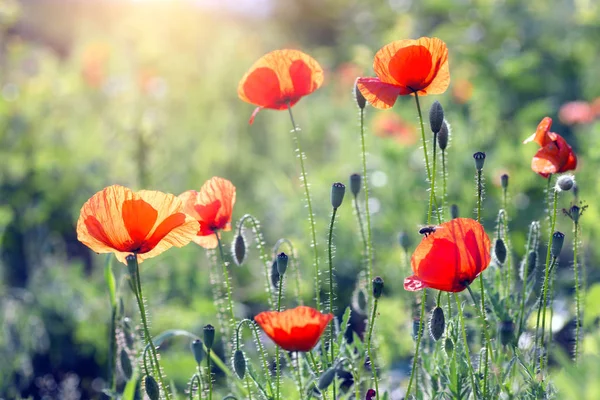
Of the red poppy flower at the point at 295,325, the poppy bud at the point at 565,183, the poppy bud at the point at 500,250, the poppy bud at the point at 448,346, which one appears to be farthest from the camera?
the poppy bud at the point at 500,250

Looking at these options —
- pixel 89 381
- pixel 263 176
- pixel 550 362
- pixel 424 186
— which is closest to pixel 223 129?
pixel 263 176

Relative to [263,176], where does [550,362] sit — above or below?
below

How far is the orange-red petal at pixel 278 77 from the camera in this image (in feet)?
6.27

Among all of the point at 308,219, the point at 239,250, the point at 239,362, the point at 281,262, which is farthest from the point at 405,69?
the point at 308,219

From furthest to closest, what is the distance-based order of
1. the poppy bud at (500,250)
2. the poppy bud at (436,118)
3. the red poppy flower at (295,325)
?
1. the poppy bud at (500,250)
2. the poppy bud at (436,118)
3. the red poppy flower at (295,325)

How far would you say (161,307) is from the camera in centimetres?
376

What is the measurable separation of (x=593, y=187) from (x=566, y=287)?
20.6 inches

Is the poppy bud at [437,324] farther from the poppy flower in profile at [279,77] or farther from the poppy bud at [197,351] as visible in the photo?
the poppy flower in profile at [279,77]

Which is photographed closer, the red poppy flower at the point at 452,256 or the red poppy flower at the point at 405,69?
the red poppy flower at the point at 452,256

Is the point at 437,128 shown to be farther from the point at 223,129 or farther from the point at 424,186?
the point at 223,129

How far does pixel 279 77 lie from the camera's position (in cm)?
194

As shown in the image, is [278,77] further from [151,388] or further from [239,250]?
[151,388]

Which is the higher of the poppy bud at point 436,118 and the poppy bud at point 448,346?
the poppy bud at point 436,118

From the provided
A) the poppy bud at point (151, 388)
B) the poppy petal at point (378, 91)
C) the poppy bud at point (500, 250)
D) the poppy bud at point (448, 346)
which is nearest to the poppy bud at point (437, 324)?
the poppy bud at point (448, 346)
